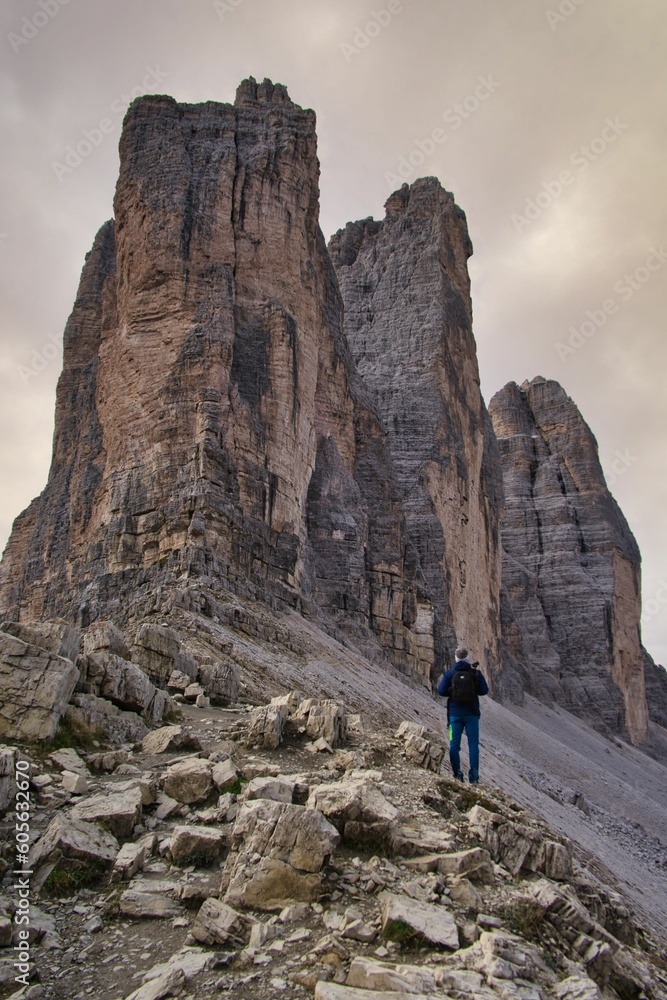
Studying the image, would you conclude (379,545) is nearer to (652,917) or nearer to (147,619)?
(147,619)

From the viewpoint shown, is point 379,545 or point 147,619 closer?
point 147,619

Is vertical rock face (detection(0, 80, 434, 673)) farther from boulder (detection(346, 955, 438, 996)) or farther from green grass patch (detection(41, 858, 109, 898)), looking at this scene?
boulder (detection(346, 955, 438, 996))

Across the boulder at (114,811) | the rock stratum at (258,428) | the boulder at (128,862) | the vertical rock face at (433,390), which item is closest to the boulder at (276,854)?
the boulder at (128,862)

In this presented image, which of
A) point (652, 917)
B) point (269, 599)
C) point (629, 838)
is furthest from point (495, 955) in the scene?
point (629, 838)

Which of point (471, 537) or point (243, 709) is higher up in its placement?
point (471, 537)

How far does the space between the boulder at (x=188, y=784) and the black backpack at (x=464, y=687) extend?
3.78m

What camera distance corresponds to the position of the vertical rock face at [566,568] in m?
59.8

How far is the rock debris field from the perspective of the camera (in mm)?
4926

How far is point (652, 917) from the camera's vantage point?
14477 mm

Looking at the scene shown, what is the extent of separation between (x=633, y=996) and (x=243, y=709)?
789 centimetres

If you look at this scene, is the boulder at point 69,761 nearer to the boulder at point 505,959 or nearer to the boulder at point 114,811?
the boulder at point 114,811

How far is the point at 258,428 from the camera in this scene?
27.2 meters

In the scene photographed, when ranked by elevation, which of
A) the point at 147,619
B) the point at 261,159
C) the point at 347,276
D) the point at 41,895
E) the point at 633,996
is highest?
the point at 347,276

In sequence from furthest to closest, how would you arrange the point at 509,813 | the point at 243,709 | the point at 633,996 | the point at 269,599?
the point at 269,599 → the point at 243,709 → the point at 509,813 → the point at 633,996
